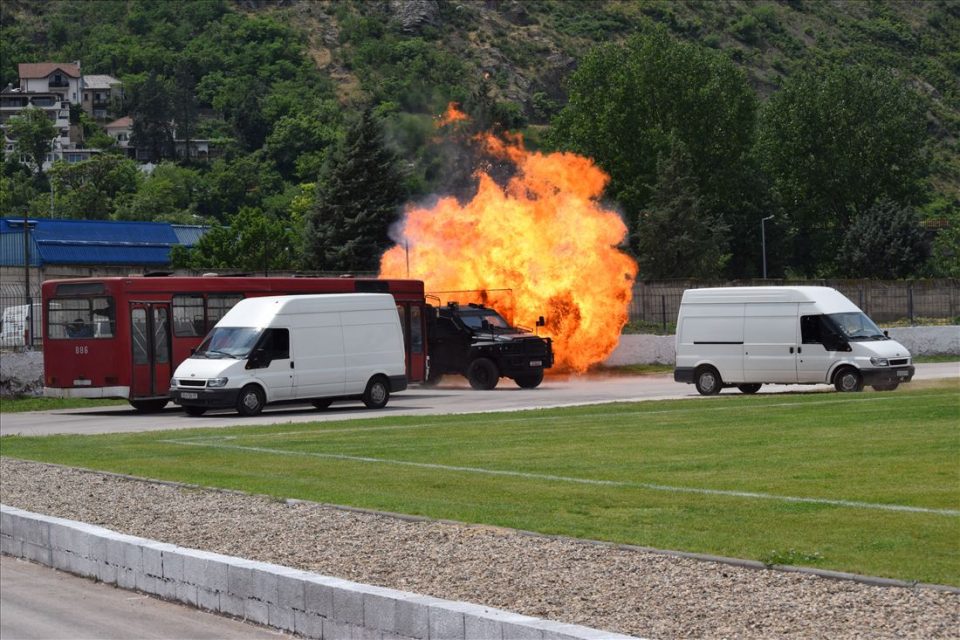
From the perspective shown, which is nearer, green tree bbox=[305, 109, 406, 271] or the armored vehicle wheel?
the armored vehicle wheel

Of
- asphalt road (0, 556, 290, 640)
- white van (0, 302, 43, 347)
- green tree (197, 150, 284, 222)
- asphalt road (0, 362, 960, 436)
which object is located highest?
green tree (197, 150, 284, 222)

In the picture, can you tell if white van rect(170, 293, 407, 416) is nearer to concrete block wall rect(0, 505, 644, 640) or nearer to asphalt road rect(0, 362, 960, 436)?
asphalt road rect(0, 362, 960, 436)

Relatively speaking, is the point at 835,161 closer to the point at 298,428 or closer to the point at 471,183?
the point at 471,183

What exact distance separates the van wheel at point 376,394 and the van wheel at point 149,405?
518 centimetres

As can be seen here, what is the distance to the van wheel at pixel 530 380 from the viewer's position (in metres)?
38.3

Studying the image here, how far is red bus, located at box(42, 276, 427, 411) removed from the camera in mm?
32500

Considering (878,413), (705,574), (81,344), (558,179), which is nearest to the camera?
(705,574)

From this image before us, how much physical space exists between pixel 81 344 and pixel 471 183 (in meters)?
33.2

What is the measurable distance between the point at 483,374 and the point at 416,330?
206 centimetres

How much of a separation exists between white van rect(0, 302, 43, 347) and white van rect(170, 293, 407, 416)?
836cm

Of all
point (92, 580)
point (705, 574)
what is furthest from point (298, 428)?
point (705, 574)

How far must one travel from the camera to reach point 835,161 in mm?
118875

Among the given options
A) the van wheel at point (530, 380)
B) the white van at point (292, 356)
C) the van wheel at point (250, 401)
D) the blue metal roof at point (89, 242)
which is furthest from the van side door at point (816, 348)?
the blue metal roof at point (89, 242)

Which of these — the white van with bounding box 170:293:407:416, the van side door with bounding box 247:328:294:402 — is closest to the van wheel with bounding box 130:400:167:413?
the white van with bounding box 170:293:407:416
